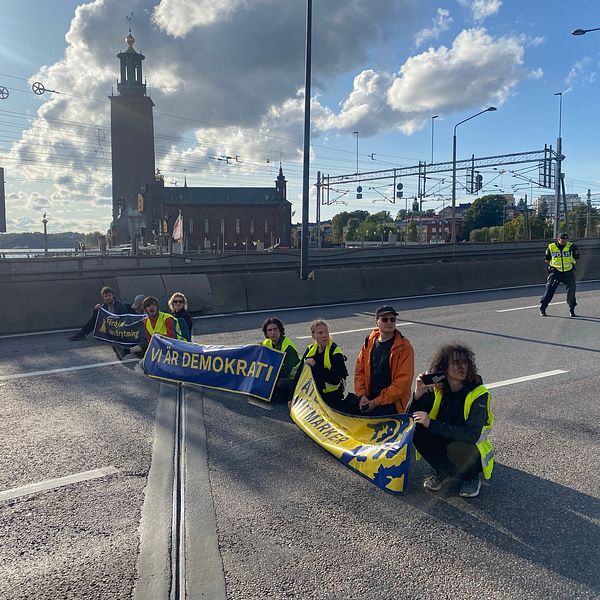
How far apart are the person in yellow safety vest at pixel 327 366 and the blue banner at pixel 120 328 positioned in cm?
410

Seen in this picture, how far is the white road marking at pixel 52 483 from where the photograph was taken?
4.25 metres

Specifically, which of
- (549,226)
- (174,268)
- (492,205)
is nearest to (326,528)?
(174,268)

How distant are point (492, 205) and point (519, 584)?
121 metres

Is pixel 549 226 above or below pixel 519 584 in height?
above

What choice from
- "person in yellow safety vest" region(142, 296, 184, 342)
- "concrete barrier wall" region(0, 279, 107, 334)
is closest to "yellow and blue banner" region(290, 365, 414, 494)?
"person in yellow safety vest" region(142, 296, 184, 342)

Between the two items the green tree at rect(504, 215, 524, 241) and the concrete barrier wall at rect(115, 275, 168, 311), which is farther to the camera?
the green tree at rect(504, 215, 524, 241)

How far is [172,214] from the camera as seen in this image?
360 ft

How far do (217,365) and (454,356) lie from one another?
361cm

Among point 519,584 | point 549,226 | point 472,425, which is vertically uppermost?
point 549,226

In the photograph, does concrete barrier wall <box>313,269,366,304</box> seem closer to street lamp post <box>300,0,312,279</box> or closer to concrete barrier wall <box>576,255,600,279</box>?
street lamp post <box>300,0,312,279</box>

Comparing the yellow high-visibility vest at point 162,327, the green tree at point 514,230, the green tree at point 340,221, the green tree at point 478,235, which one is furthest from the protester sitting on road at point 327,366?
the green tree at point 340,221

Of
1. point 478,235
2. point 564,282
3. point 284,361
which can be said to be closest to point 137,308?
point 284,361

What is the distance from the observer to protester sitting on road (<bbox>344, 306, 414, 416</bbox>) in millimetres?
5148

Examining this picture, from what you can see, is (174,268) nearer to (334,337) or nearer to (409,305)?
(409,305)
